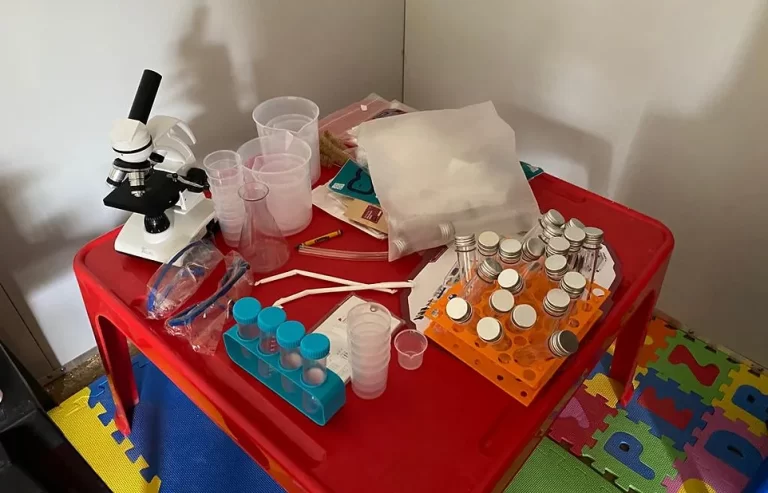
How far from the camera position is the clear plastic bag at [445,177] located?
996 mm

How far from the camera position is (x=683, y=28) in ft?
3.63

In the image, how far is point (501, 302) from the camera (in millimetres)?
794

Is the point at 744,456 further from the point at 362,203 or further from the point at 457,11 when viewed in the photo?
the point at 457,11

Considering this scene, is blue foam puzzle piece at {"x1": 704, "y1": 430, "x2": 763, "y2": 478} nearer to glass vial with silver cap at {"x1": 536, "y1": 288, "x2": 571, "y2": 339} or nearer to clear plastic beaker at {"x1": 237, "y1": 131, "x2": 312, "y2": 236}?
glass vial with silver cap at {"x1": 536, "y1": 288, "x2": 571, "y2": 339}

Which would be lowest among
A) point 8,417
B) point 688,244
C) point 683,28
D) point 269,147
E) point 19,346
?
point 19,346

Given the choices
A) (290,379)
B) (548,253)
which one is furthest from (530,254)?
(290,379)

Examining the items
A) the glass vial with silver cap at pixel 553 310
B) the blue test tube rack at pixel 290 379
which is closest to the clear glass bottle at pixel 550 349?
the glass vial with silver cap at pixel 553 310

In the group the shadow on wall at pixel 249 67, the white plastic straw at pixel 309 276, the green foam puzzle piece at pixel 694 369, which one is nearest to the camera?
the white plastic straw at pixel 309 276

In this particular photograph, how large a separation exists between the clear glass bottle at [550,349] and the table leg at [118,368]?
0.64 meters

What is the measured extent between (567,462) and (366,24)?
102 cm

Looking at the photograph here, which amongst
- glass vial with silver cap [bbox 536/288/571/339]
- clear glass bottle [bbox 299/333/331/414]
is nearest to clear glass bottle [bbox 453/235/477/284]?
glass vial with silver cap [bbox 536/288/571/339]

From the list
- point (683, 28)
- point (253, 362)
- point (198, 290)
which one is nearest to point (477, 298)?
point (253, 362)

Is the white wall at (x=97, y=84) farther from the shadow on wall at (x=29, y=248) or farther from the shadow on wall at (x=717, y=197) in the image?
the shadow on wall at (x=717, y=197)

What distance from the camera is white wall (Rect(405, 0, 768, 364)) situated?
1104 millimetres
